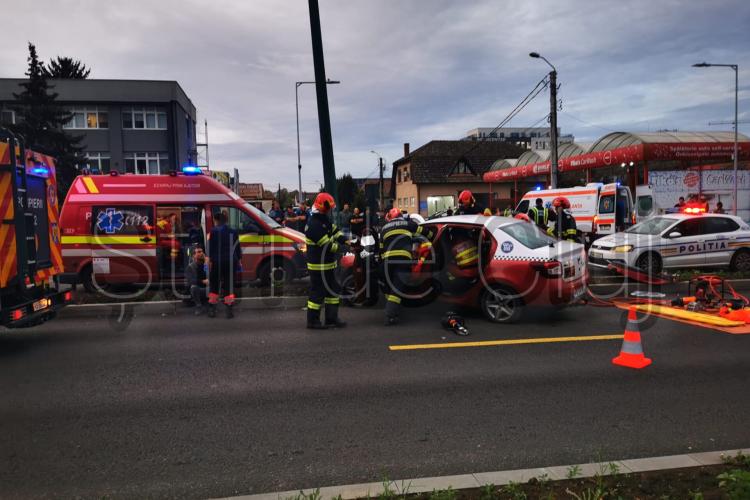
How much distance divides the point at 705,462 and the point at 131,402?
471cm

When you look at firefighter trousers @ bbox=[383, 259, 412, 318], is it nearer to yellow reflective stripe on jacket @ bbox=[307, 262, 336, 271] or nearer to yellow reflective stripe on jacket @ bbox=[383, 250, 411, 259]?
yellow reflective stripe on jacket @ bbox=[383, 250, 411, 259]

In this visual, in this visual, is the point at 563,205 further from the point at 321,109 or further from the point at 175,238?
the point at 175,238

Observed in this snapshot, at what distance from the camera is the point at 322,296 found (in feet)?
25.7

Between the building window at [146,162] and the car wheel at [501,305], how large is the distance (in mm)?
37844

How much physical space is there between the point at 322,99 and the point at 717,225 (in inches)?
389

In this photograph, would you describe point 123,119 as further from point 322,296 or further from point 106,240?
point 322,296

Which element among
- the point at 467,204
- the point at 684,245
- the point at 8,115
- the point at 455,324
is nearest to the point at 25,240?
the point at 455,324

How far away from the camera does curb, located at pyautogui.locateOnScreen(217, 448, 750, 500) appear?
127 inches

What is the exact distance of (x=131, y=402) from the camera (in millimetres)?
5004

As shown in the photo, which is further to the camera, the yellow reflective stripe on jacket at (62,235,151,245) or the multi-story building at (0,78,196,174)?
the multi-story building at (0,78,196,174)

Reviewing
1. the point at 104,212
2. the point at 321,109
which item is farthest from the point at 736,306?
the point at 104,212

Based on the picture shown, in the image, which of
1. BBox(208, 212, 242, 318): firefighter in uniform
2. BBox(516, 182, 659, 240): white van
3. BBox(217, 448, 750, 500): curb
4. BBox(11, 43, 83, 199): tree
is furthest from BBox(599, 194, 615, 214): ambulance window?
BBox(11, 43, 83, 199): tree

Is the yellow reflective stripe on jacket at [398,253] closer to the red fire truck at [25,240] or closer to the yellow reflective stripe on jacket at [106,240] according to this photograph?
the red fire truck at [25,240]

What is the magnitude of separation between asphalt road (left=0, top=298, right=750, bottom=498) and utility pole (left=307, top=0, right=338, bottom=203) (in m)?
5.88
